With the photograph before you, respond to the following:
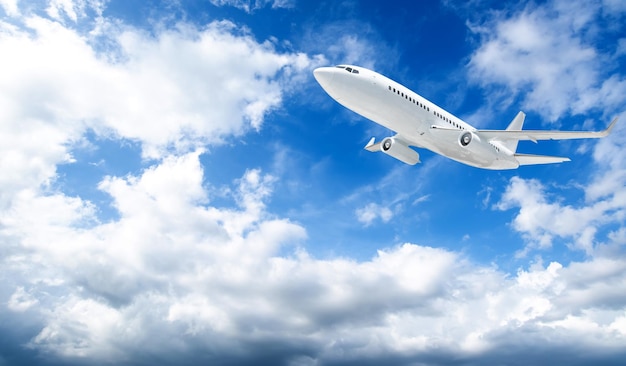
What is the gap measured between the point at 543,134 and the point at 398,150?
19108mm

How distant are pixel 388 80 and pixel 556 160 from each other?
32.7 metres

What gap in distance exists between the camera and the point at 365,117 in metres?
58.5

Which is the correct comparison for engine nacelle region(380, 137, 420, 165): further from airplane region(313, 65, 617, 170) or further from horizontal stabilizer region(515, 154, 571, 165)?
horizontal stabilizer region(515, 154, 571, 165)

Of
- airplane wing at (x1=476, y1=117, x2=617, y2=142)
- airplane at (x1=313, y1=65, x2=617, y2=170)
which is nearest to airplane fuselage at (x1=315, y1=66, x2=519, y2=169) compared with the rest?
airplane at (x1=313, y1=65, x2=617, y2=170)

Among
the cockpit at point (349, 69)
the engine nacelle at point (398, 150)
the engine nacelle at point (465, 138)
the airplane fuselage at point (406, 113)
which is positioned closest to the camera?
the airplane fuselage at point (406, 113)

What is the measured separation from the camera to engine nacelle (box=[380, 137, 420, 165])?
2744 inches

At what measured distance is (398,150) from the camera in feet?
229

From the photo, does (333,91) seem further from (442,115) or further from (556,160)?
(556,160)

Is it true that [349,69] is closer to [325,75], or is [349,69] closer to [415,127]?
[325,75]

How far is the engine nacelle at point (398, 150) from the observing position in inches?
2744

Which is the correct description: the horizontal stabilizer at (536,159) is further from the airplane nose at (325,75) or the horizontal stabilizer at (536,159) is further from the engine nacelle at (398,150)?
the airplane nose at (325,75)

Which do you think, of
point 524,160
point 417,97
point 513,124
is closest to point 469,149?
point 417,97

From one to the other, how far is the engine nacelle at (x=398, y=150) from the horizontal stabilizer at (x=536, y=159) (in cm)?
1600

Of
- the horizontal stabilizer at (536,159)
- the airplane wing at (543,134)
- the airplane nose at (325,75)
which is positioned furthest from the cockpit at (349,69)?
the horizontal stabilizer at (536,159)
